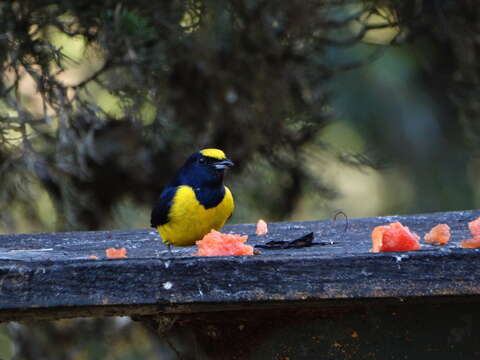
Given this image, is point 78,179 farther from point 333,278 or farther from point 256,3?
point 333,278

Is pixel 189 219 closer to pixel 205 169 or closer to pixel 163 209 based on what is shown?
pixel 163 209

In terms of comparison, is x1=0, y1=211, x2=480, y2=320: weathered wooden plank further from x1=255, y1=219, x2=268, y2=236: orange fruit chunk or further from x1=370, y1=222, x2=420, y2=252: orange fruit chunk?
x1=255, y1=219, x2=268, y2=236: orange fruit chunk

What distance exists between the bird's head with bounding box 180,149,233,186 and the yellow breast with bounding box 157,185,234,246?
0.10m

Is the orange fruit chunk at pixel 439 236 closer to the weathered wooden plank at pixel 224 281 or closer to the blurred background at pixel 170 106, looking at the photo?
the weathered wooden plank at pixel 224 281

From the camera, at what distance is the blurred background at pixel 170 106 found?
4844mm

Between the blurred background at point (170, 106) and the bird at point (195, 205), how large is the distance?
0.94m

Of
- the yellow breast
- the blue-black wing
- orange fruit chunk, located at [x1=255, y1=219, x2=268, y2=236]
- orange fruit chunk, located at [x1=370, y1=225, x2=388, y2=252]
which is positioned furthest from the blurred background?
orange fruit chunk, located at [x1=370, y1=225, x2=388, y2=252]

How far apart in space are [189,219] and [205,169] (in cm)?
35

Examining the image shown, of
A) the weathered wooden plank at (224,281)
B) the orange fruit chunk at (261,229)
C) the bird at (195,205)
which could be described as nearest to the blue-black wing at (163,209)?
the bird at (195,205)

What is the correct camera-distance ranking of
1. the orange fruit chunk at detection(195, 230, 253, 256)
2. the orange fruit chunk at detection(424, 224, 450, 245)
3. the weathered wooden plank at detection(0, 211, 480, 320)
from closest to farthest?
1. the weathered wooden plank at detection(0, 211, 480, 320)
2. the orange fruit chunk at detection(195, 230, 253, 256)
3. the orange fruit chunk at detection(424, 224, 450, 245)

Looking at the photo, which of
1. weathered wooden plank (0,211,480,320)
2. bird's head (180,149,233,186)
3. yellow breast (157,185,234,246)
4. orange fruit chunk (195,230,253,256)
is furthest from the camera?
bird's head (180,149,233,186)

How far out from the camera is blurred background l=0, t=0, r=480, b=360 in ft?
15.9

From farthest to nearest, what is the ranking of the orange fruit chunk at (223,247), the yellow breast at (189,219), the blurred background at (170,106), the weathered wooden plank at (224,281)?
the blurred background at (170,106) → the yellow breast at (189,219) → the orange fruit chunk at (223,247) → the weathered wooden plank at (224,281)

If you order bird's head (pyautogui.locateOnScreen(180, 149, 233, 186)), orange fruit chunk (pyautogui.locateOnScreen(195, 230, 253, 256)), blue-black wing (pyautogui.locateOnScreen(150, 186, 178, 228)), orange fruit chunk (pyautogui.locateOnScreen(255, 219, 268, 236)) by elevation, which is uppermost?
bird's head (pyautogui.locateOnScreen(180, 149, 233, 186))
